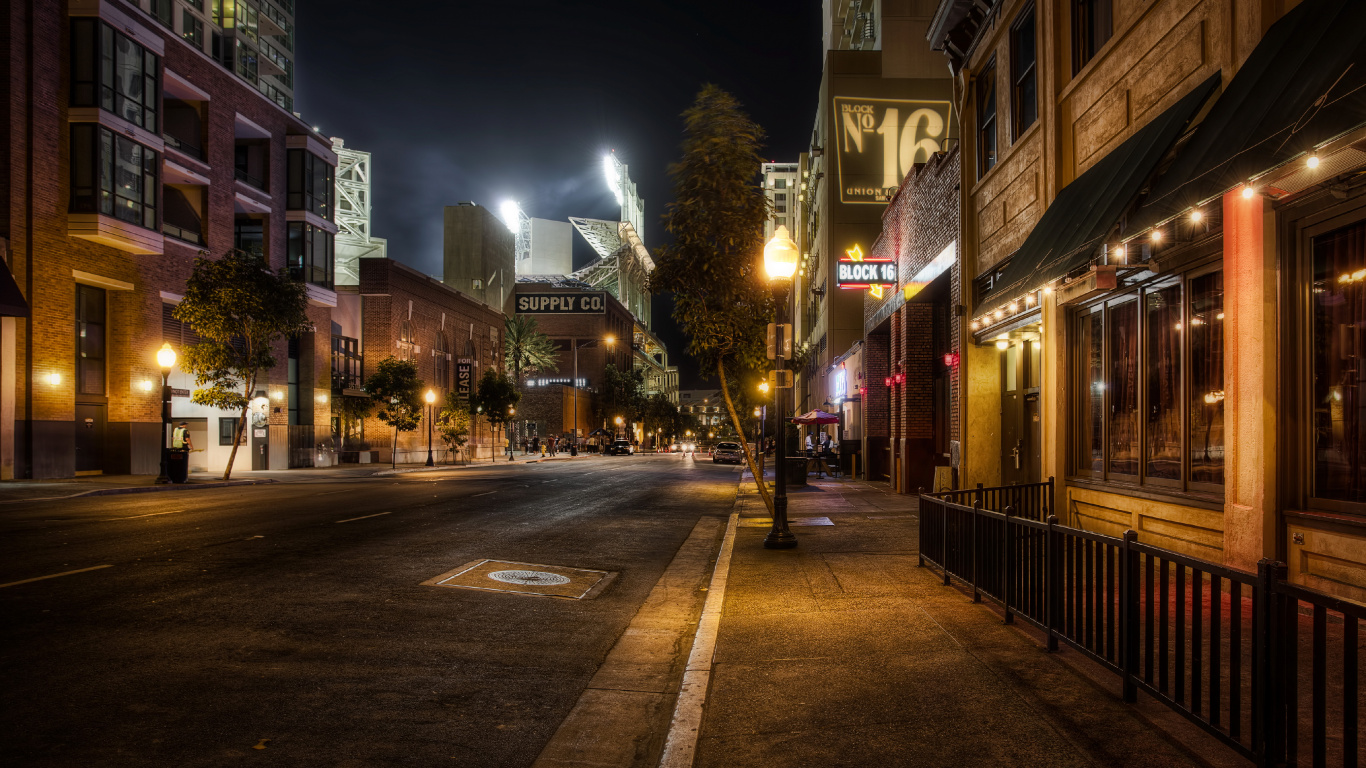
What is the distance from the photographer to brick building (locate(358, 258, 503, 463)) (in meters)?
53.7

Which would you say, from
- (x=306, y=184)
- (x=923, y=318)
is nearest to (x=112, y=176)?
(x=306, y=184)

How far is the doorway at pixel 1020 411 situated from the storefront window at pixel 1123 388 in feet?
10.9

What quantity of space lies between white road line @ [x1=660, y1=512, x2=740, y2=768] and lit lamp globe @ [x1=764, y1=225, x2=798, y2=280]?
4.78 metres

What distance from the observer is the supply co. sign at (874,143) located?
4316 cm

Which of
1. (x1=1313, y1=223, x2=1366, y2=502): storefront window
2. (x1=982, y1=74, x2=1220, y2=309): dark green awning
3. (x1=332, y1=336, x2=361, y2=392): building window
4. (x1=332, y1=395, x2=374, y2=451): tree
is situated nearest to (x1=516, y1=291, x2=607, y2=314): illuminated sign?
(x1=332, y1=336, x2=361, y2=392): building window

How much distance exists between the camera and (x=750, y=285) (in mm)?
14336

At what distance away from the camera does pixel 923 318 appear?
78.1 ft

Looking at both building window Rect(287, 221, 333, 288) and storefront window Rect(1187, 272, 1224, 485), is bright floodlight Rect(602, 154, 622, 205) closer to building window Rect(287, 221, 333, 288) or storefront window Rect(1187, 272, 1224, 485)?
building window Rect(287, 221, 333, 288)

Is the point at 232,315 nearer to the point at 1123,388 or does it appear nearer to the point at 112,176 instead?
the point at 112,176

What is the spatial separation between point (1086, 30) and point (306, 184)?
3808cm

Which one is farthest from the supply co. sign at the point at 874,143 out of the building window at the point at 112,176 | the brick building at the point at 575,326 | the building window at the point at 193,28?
the brick building at the point at 575,326

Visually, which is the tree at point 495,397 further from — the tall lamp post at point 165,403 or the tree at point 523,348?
the tall lamp post at point 165,403

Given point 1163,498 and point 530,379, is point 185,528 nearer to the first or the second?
point 1163,498

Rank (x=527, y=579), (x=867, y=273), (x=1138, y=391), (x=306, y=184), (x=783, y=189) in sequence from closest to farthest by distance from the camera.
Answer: (x=527, y=579) → (x=1138, y=391) → (x=867, y=273) → (x=306, y=184) → (x=783, y=189)
